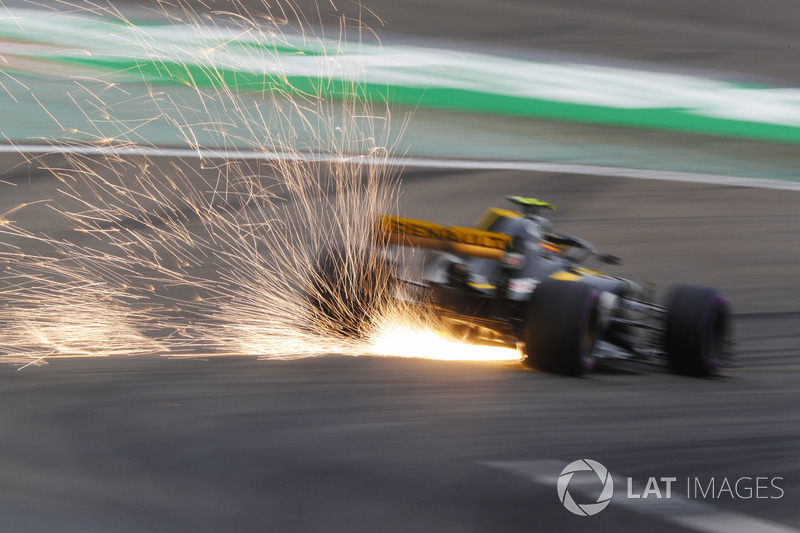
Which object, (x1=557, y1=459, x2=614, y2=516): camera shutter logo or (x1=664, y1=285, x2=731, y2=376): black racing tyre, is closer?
(x1=557, y1=459, x2=614, y2=516): camera shutter logo

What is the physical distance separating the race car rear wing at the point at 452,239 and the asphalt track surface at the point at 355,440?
0.73 metres

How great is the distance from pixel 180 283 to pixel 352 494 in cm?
614

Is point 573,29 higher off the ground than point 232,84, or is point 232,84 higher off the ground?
point 573,29

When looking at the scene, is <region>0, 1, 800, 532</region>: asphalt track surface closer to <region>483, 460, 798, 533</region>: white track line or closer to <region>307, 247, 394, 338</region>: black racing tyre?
<region>483, 460, 798, 533</region>: white track line

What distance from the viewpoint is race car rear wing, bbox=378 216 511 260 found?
21.8 feet

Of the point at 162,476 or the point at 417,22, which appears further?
the point at 417,22

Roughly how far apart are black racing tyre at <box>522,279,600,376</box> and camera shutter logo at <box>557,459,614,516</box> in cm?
183

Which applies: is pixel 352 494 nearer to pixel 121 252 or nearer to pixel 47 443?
pixel 47 443

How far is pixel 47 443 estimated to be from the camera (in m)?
4.60

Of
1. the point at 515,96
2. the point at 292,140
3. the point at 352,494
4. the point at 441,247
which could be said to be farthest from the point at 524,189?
the point at 352,494

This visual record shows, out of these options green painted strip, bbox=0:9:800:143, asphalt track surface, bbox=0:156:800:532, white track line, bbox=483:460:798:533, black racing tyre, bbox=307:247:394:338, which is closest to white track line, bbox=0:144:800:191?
green painted strip, bbox=0:9:800:143

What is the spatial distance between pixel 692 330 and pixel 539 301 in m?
1.60

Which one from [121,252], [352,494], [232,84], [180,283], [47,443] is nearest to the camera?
[352,494]

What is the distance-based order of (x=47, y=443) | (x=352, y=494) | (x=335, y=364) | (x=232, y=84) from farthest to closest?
(x=232, y=84) → (x=335, y=364) → (x=47, y=443) → (x=352, y=494)
